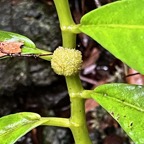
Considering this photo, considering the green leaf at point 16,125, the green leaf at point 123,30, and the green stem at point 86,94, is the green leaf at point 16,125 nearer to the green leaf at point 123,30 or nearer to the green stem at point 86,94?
the green stem at point 86,94

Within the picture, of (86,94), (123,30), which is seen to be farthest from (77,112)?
(123,30)

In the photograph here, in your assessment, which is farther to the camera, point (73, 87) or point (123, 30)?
point (73, 87)

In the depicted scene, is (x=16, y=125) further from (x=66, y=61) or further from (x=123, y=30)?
(x=123, y=30)

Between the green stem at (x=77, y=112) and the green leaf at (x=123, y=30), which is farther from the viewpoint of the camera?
the green stem at (x=77, y=112)

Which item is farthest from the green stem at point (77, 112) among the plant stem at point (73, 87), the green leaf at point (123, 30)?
the green leaf at point (123, 30)

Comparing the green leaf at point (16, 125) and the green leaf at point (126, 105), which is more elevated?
the green leaf at point (126, 105)
